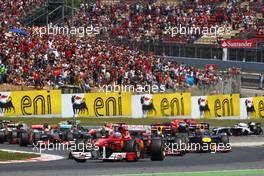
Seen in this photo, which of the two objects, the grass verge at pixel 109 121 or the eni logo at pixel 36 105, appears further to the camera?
the eni logo at pixel 36 105

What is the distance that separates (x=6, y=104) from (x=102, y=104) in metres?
5.24

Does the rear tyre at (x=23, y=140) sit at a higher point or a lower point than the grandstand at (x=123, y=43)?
lower

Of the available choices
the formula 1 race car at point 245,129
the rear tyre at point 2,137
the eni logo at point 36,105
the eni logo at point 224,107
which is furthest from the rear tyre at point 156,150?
the eni logo at point 224,107

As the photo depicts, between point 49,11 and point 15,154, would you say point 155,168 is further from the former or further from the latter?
point 49,11

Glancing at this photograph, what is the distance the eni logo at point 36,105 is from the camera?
4019cm

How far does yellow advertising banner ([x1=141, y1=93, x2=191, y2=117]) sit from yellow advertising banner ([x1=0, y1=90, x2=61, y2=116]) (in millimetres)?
5464

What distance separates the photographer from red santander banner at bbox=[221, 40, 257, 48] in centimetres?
5750

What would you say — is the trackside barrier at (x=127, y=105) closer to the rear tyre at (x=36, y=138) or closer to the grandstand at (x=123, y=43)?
the grandstand at (x=123, y=43)

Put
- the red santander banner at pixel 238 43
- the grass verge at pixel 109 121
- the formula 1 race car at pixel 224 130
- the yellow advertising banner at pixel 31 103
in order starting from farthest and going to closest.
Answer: the red santander banner at pixel 238 43 → the yellow advertising banner at pixel 31 103 → the grass verge at pixel 109 121 → the formula 1 race car at pixel 224 130

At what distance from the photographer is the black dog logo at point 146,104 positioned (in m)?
43.2

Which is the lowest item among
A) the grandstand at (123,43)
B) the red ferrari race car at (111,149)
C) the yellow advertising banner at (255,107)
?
the red ferrari race car at (111,149)

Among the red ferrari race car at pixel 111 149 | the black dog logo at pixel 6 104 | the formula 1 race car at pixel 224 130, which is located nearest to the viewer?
the red ferrari race car at pixel 111 149

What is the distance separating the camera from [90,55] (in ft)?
150

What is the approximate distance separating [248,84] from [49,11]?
15.7 metres
